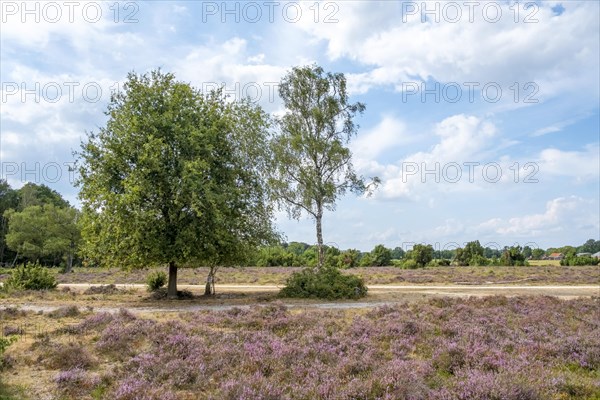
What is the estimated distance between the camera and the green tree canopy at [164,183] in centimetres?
2200

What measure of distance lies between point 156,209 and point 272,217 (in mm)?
7316

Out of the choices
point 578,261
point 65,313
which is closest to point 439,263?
point 578,261

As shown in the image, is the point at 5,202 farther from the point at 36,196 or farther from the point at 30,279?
the point at 30,279

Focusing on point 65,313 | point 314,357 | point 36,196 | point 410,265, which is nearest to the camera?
point 314,357

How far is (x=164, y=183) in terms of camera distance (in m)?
22.7

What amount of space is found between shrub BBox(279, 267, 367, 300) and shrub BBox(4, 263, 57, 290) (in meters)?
17.1

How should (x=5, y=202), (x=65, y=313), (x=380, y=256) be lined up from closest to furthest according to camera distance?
(x=65, y=313)
(x=380, y=256)
(x=5, y=202)

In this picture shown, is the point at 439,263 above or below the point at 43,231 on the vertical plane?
below

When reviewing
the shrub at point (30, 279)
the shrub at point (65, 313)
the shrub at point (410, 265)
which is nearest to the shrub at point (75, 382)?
the shrub at point (65, 313)

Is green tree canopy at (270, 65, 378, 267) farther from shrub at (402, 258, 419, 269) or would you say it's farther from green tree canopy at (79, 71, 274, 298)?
shrub at (402, 258, 419, 269)

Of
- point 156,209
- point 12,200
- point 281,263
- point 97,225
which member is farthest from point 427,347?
point 12,200

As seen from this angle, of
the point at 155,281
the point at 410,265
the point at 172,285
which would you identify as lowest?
the point at 410,265

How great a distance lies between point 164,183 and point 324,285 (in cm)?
1032

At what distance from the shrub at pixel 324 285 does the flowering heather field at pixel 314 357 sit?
314 inches
